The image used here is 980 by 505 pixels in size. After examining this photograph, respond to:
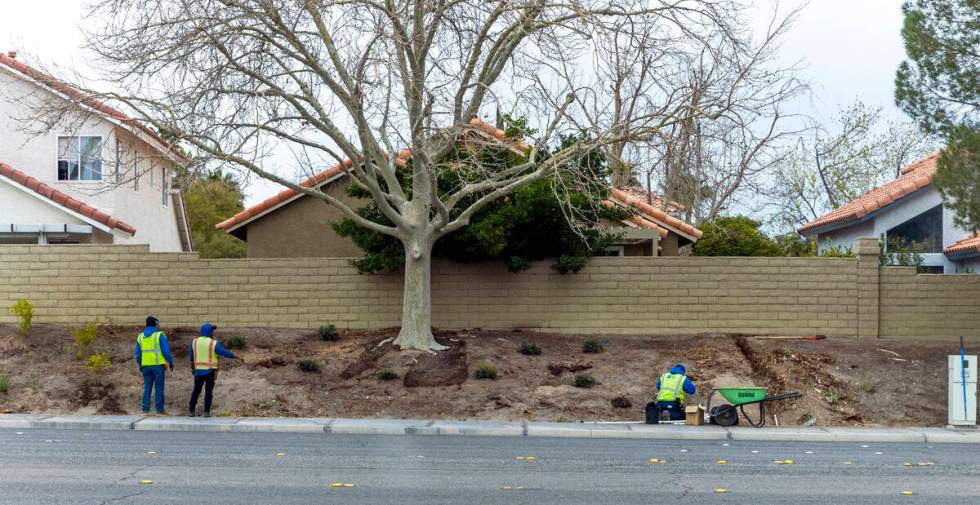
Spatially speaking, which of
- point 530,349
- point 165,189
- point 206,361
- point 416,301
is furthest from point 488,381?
point 165,189

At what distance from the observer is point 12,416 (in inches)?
754

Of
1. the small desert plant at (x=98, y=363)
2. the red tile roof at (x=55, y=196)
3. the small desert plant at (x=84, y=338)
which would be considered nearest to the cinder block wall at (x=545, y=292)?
the small desert plant at (x=84, y=338)

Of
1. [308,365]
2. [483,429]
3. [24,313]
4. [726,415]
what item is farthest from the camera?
[24,313]

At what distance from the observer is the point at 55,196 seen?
28734 mm

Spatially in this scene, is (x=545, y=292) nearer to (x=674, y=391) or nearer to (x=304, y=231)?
(x=674, y=391)

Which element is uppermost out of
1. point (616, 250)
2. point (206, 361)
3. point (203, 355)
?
point (616, 250)

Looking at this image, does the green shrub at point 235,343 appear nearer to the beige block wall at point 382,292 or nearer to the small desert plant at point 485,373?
the beige block wall at point 382,292

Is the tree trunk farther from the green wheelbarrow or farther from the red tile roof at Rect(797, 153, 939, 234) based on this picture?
the red tile roof at Rect(797, 153, 939, 234)

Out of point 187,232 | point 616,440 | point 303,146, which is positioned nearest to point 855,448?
point 616,440

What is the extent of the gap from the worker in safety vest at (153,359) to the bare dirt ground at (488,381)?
Answer: 0.59 metres

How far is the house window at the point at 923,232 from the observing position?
33.6 meters

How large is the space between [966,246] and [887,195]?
131 inches

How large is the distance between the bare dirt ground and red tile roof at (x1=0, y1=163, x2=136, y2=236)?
5429mm

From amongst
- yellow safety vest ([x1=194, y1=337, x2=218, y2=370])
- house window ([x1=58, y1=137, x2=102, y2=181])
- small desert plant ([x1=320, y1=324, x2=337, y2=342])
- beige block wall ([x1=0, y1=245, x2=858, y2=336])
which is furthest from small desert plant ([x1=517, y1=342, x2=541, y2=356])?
house window ([x1=58, y1=137, x2=102, y2=181])
